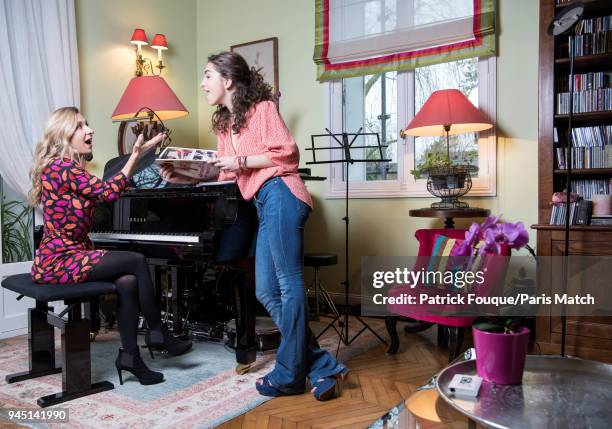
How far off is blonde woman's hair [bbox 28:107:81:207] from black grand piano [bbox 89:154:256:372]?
1.71 feet

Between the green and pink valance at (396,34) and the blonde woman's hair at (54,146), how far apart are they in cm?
217

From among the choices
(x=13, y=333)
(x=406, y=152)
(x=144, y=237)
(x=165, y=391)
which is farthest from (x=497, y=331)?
(x=13, y=333)

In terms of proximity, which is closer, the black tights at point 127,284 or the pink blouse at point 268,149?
the pink blouse at point 268,149

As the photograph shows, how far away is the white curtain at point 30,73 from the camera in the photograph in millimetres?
3176

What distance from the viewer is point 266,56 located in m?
4.32

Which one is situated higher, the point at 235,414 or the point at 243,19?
the point at 243,19

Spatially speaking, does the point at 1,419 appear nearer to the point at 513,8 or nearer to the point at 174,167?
the point at 174,167

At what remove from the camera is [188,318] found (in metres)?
3.13

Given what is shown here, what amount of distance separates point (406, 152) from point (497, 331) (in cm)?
265

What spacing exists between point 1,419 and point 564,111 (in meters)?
3.10

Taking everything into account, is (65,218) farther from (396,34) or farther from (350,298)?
(396,34)

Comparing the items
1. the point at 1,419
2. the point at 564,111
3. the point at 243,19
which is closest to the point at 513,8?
the point at 564,111

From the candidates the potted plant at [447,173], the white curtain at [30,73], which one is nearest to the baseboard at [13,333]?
the white curtain at [30,73]

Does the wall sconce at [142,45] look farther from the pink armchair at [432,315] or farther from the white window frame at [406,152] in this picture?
the pink armchair at [432,315]
